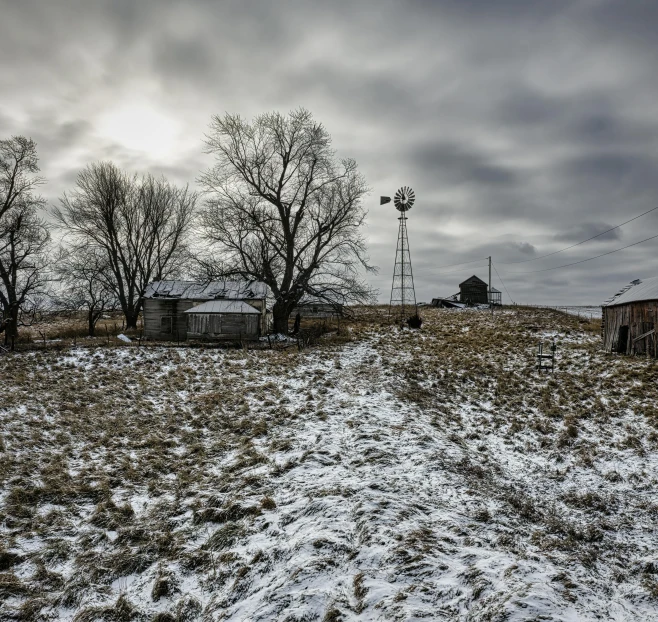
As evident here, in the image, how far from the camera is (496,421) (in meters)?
11.8

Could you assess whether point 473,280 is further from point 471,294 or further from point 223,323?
point 223,323

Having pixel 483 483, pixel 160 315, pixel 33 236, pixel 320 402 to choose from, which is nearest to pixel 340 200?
pixel 160 315

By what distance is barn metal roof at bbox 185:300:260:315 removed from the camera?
95.2 ft

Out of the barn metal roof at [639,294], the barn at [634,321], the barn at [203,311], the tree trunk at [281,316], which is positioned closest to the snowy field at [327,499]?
the barn at [634,321]

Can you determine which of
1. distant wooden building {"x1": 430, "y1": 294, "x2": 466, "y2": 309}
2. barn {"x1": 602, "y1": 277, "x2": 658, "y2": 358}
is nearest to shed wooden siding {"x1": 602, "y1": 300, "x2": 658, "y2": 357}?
barn {"x1": 602, "y1": 277, "x2": 658, "y2": 358}

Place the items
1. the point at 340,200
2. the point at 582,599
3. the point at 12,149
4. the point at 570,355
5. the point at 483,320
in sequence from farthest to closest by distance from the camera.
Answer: the point at 483,320
the point at 340,200
the point at 12,149
the point at 570,355
the point at 582,599

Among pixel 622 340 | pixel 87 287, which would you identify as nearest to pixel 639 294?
pixel 622 340

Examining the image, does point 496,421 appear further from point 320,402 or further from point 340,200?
point 340,200

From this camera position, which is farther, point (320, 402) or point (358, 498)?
point (320, 402)

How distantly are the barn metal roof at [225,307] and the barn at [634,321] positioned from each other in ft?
71.5

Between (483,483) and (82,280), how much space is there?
33.0 m

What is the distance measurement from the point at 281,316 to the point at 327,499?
22.0m

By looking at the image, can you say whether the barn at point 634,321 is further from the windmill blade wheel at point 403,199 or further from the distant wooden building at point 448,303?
the distant wooden building at point 448,303

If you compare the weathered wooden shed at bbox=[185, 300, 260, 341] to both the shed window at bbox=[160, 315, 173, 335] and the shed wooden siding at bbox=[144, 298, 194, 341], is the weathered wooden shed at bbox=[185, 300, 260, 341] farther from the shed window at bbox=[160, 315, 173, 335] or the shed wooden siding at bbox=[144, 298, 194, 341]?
the shed window at bbox=[160, 315, 173, 335]
